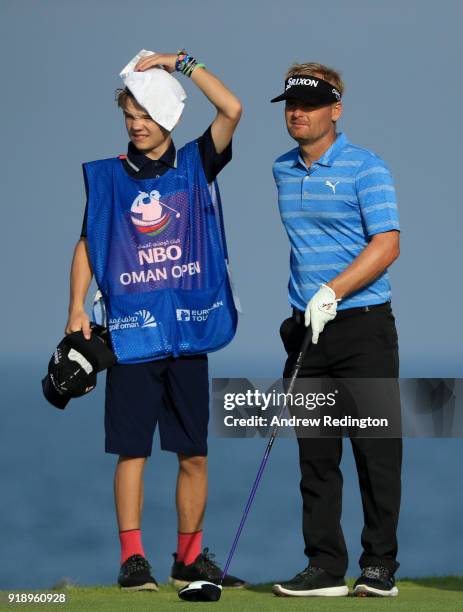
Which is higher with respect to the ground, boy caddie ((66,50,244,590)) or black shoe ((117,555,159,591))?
boy caddie ((66,50,244,590))

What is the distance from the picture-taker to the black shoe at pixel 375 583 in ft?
23.1

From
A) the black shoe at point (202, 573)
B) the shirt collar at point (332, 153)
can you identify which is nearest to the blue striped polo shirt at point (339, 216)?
the shirt collar at point (332, 153)

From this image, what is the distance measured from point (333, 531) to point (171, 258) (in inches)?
48.9

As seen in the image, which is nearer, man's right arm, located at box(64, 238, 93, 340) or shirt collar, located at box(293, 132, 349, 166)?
shirt collar, located at box(293, 132, 349, 166)

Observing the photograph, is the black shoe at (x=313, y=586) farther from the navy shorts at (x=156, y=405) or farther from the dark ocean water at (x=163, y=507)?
the dark ocean water at (x=163, y=507)

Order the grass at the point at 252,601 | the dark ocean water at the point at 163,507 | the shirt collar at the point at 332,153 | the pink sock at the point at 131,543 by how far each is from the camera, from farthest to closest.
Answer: the dark ocean water at the point at 163,507 < the pink sock at the point at 131,543 < the shirt collar at the point at 332,153 < the grass at the point at 252,601

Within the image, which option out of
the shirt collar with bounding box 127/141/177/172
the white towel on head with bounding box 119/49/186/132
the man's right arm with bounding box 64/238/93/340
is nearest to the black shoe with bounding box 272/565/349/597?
the man's right arm with bounding box 64/238/93/340

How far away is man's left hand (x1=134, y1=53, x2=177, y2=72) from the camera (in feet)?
24.4

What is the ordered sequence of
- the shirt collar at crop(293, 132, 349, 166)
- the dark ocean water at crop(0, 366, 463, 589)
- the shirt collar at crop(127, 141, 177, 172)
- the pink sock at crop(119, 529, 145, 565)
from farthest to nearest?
the dark ocean water at crop(0, 366, 463, 589) < the shirt collar at crop(127, 141, 177, 172) < the pink sock at crop(119, 529, 145, 565) < the shirt collar at crop(293, 132, 349, 166)

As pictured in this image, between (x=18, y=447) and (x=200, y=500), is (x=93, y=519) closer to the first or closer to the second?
(x=18, y=447)

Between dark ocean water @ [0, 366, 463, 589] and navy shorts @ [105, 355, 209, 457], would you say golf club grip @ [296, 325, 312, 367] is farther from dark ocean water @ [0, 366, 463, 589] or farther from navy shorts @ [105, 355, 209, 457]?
dark ocean water @ [0, 366, 463, 589]

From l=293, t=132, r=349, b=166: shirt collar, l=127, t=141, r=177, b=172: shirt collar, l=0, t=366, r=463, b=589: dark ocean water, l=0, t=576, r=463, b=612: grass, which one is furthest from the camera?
l=0, t=366, r=463, b=589: dark ocean water

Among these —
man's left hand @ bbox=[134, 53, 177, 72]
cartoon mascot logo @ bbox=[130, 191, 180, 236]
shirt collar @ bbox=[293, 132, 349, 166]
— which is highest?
man's left hand @ bbox=[134, 53, 177, 72]

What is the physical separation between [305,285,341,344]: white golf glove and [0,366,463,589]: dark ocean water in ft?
50.5
